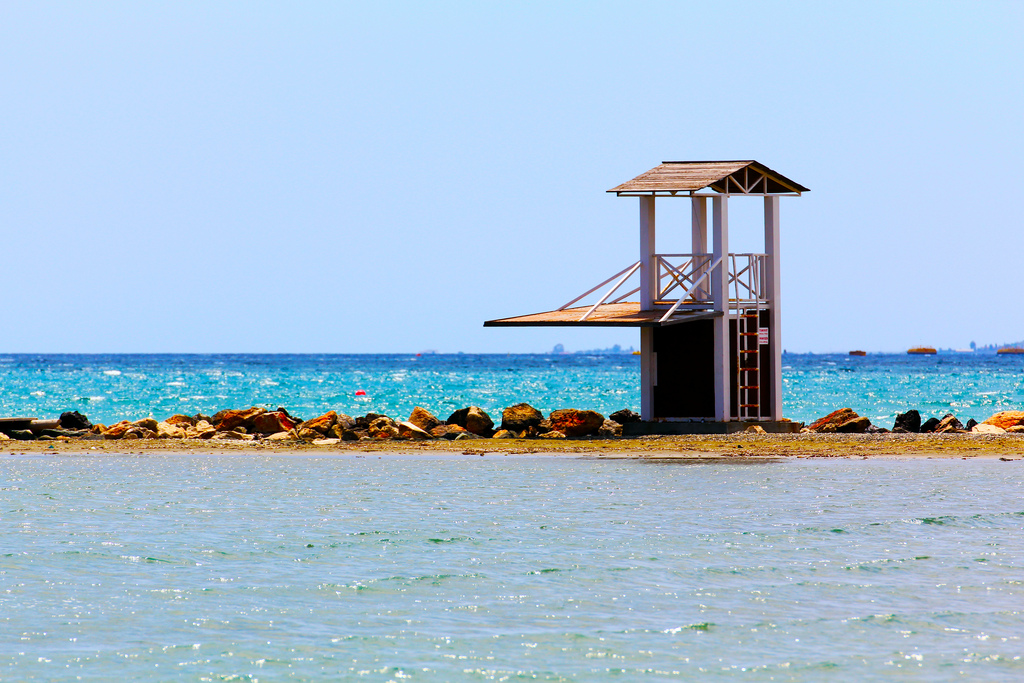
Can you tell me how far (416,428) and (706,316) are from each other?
6.59m

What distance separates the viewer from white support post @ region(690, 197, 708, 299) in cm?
2614

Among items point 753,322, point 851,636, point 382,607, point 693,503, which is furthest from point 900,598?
point 753,322

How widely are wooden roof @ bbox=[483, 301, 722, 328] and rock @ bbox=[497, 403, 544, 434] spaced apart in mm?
2360

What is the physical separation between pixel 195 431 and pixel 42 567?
17.5m

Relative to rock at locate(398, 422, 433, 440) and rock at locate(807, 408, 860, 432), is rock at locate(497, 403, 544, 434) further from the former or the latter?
rock at locate(807, 408, 860, 432)

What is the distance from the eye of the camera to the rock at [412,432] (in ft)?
90.2

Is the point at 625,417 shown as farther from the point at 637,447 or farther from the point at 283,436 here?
the point at 283,436

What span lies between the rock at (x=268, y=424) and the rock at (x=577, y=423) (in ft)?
20.2

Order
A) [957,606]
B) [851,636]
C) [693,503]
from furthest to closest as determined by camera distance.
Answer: [693,503]
[957,606]
[851,636]

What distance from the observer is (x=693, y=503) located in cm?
1623

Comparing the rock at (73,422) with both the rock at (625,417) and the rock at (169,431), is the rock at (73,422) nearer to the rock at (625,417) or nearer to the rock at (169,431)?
the rock at (169,431)

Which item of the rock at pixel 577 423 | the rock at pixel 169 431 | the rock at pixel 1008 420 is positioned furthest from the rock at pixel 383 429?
the rock at pixel 1008 420

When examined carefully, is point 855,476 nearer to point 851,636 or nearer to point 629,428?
point 629,428

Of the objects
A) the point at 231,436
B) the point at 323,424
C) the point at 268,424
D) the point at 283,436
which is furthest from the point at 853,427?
the point at 231,436
